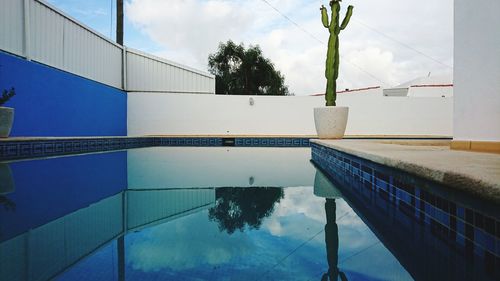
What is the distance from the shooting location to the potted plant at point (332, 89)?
17.9 feet

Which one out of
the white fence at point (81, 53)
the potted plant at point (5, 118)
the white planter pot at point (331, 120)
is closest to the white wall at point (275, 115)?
the white fence at point (81, 53)

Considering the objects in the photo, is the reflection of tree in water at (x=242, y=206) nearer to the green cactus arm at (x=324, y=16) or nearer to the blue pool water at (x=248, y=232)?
the blue pool water at (x=248, y=232)

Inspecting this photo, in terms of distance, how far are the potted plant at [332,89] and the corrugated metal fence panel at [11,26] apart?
5336 millimetres

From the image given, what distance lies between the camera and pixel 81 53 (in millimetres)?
8102

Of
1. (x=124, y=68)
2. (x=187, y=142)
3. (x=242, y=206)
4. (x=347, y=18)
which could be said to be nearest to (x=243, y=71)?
(x=124, y=68)

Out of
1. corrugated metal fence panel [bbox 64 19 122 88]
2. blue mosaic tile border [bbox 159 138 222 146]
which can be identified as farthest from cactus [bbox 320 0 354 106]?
corrugated metal fence panel [bbox 64 19 122 88]

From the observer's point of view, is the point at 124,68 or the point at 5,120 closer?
the point at 5,120

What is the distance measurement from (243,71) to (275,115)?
7157mm

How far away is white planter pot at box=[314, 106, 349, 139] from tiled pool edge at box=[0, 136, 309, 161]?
402 centimetres

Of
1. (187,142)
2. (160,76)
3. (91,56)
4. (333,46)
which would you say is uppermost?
(91,56)

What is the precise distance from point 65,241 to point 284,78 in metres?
17.4

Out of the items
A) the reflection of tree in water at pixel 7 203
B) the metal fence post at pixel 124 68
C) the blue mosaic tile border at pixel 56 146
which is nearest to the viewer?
the reflection of tree in water at pixel 7 203

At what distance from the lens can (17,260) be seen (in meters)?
1.13

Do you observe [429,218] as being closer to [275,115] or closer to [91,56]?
[91,56]
